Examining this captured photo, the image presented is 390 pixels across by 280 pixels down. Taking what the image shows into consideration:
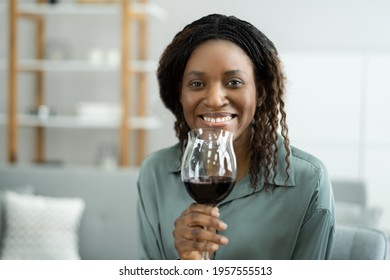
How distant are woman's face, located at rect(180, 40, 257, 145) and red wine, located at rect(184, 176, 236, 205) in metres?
0.08

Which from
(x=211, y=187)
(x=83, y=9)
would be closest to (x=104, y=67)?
(x=83, y=9)

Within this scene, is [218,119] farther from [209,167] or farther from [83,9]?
[83,9]

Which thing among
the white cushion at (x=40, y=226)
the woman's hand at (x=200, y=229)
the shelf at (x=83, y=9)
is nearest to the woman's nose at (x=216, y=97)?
the woman's hand at (x=200, y=229)

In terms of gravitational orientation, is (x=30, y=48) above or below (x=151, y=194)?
above

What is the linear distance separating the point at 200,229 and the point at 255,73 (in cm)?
17

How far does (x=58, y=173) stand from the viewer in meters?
1.82

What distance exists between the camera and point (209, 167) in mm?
573

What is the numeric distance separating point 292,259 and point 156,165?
19 centimetres

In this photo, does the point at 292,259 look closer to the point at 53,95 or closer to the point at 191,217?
the point at 191,217

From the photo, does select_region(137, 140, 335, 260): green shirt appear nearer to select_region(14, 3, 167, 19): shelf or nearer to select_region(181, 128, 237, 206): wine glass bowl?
select_region(181, 128, 237, 206): wine glass bowl

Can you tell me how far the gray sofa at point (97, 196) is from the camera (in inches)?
64.4

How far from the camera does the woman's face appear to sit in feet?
2.04

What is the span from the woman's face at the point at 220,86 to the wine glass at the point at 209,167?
4cm

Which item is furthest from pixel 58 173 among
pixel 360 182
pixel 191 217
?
pixel 191 217
